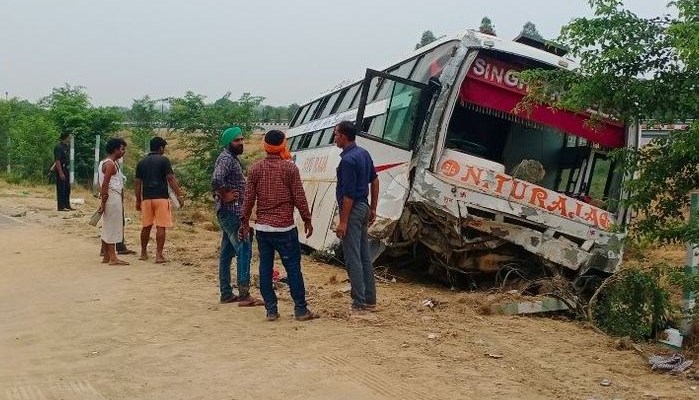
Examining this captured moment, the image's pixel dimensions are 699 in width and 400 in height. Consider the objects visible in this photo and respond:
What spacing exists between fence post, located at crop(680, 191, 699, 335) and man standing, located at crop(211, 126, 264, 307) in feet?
12.3

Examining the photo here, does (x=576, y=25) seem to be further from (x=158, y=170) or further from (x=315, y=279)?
(x=158, y=170)

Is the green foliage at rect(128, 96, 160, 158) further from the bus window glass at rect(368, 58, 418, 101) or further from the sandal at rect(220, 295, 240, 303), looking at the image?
the sandal at rect(220, 295, 240, 303)

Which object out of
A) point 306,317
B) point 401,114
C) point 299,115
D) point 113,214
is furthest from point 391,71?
point 299,115

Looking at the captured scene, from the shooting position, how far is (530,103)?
655 cm

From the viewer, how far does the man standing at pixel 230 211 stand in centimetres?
691

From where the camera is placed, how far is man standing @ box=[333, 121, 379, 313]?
6.18m

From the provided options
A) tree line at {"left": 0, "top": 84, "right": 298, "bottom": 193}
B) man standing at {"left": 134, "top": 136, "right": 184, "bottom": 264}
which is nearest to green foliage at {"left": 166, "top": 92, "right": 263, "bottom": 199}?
tree line at {"left": 0, "top": 84, "right": 298, "bottom": 193}

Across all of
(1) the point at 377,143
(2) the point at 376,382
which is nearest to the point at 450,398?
(2) the point at 376,382

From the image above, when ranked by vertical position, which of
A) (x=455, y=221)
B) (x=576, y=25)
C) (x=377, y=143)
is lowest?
(x=455, y=221)

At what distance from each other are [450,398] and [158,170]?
6169mm

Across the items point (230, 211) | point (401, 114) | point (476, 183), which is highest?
point (401, 114)

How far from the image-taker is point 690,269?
5.93 meters

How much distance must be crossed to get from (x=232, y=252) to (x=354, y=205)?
4.98 feet

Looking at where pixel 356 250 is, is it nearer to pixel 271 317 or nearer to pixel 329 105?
pixel 271 317
